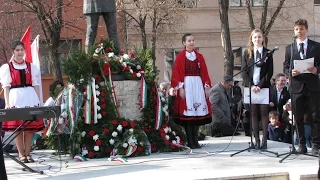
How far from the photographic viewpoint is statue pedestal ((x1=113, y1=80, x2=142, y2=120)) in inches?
320

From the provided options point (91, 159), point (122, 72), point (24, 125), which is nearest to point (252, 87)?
point (122, 72)

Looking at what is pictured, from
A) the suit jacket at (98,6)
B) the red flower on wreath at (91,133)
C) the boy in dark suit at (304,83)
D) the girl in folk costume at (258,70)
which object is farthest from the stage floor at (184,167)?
the suit jacket at (98,6)

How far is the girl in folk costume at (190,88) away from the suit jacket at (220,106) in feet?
8.58

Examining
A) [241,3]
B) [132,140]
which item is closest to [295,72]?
[132,140]

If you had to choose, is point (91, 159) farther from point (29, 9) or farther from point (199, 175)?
point (29, 9)

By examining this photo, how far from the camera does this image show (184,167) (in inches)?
268

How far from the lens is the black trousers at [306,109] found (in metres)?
7.41

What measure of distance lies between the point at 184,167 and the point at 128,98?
181 cm

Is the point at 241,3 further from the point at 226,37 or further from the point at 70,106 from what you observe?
the point at 70,106

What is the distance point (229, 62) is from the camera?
17516mm

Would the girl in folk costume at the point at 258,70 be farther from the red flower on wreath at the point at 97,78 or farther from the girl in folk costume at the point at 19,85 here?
the girl in folk costume at the point at 19,85

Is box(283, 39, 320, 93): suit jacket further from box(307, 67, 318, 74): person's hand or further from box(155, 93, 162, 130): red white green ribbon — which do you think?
box(155, 93, 162, 130): red white green ribbon

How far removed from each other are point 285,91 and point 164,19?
8721 millimetres

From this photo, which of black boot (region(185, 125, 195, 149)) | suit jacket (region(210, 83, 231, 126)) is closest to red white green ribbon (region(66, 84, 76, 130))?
black boot (region(185, 125, 195, 149))
